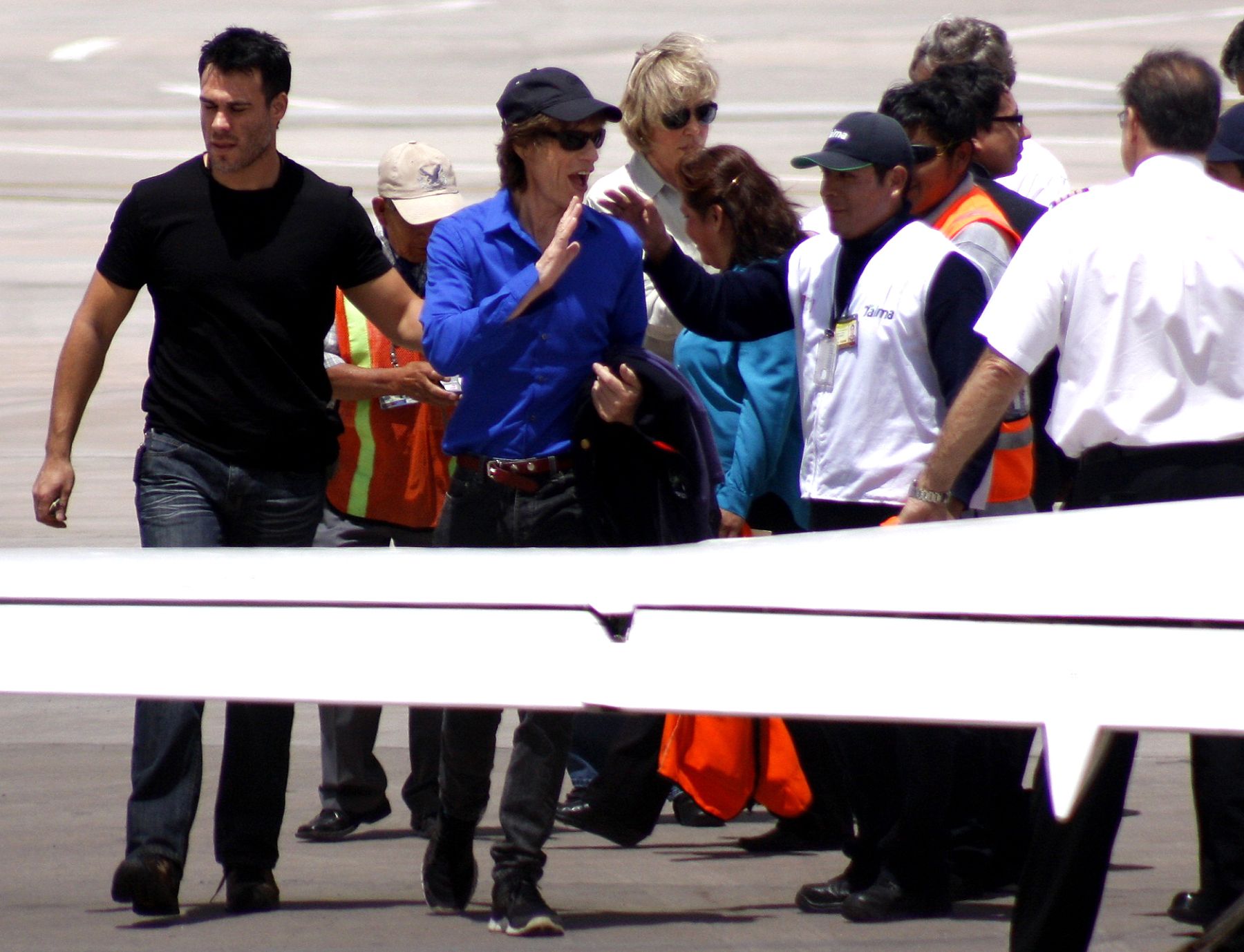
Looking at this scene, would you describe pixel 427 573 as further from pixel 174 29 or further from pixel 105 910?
pixel 174 29

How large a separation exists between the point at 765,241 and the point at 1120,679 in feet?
10.8

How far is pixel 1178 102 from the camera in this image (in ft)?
13.9

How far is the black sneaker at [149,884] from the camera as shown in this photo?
432 cm

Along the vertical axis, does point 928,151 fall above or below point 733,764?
above

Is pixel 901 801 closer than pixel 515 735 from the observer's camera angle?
No

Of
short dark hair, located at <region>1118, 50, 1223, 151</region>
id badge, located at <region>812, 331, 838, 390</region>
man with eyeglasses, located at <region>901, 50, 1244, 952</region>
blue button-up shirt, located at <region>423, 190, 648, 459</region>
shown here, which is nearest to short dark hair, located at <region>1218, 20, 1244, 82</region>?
short dark hair, located at <region>1118, 50, 1223, 151</region>

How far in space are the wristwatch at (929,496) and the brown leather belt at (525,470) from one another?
761 millimetres

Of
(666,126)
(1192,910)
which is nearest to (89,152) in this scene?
(666,126)

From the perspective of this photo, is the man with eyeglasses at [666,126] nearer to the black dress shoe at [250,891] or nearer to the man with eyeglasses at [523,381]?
the man with eyeglasses at [523,381]

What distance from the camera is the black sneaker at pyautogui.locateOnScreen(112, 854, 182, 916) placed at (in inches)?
170

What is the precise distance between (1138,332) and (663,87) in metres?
2.06

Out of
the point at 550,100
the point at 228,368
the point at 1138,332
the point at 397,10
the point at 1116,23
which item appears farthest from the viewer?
the point at 397,10

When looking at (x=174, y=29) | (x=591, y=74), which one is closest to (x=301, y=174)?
(x=591, y=74)

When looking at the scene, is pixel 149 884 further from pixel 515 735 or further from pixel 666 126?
pixel 666 126
